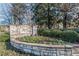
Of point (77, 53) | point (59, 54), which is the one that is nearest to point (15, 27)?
point (59, 54)

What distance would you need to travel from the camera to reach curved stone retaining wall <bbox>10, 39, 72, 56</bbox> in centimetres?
375

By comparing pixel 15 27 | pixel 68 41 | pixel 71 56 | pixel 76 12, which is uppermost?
pixel 76 12

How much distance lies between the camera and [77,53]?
3.75 metres

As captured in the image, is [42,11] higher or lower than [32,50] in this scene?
higher

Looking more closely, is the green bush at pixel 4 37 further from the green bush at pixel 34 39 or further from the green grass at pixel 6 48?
the green bush at pixel 34 39

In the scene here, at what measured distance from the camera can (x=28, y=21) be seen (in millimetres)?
3832

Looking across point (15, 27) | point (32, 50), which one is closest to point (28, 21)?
point (15, 27)

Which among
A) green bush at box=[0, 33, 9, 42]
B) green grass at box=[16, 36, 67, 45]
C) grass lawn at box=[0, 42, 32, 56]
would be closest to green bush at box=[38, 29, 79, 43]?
green grass at box=[16, 36, 67, 45]

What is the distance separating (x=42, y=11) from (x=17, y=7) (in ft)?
1.41

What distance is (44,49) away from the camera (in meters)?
3.77

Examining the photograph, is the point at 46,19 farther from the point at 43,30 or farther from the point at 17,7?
the point at 17,7

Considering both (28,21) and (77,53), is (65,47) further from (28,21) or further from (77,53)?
(28,21)

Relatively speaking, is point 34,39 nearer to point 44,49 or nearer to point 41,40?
point 41,40

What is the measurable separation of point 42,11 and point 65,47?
718 mm
